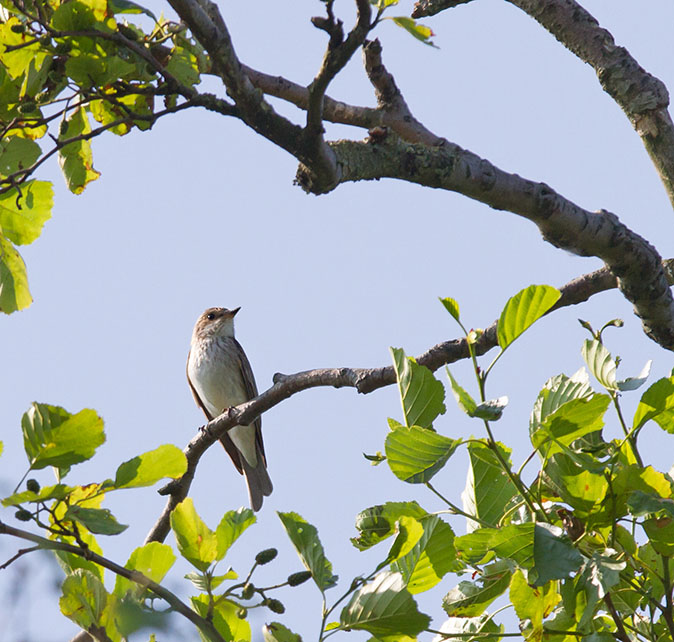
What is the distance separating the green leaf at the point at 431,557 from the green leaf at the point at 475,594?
30 centimetres

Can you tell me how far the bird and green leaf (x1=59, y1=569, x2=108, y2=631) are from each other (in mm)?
8386

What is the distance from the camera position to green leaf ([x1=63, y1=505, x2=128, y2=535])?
2301 millimetres

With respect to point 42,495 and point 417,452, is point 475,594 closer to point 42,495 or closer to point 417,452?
point 417,452

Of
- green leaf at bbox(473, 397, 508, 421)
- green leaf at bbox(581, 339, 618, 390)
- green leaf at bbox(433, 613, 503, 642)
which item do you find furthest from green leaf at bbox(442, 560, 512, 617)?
green leaf at bbox(473, 397, 508, 421)

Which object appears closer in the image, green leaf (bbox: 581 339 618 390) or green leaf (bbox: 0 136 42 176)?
green leaf (bbox: 581 339 618 390)

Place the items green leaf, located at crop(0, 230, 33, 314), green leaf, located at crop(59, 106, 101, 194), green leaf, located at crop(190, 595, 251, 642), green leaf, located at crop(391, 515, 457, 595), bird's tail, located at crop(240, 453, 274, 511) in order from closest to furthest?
green leaf, located at crop(190, 595, 251, 642) < green leaf, located at crop(391, 515, 457, 595) < green leaf, located at crop(0, 230, 33, 314) < green leaf, located at crop(59, 106, 101, 194) < bird's tail, located at crop(240, 453, 274, 511)

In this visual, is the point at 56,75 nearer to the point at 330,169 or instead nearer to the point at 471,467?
the point at 330,169

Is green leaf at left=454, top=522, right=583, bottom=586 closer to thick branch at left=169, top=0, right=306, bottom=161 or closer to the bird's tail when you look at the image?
thick branch at left=169, top=0, right=306, bottom=161

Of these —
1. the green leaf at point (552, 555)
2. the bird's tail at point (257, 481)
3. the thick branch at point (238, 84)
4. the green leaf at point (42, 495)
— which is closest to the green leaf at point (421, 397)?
the green leaf at point (552, 555)

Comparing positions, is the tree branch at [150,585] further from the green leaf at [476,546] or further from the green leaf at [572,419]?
the green leaf at [572,419]

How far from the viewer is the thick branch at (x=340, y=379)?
4.11 m

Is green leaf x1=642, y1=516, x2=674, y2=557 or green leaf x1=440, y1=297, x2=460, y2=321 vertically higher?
green leaf x1=440, y1=297, x2=460, y2=321

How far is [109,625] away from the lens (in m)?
2.37

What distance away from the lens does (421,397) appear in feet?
→ 9.17
